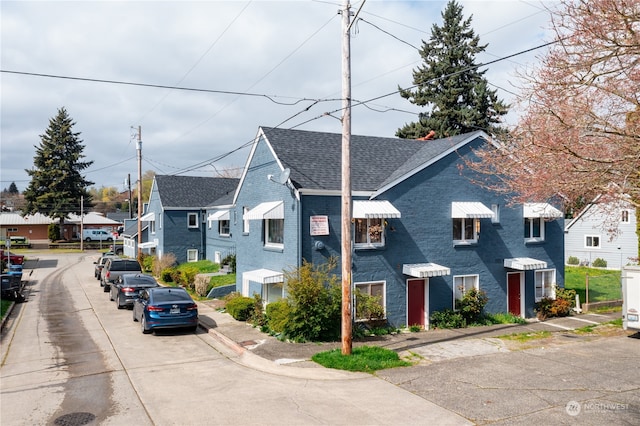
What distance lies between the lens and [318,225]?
16.6m

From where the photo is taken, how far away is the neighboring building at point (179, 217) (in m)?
37.6

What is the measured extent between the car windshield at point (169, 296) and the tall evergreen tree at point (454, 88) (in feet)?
111

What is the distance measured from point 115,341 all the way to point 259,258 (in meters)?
6.81

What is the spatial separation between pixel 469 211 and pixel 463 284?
3078 millimetres

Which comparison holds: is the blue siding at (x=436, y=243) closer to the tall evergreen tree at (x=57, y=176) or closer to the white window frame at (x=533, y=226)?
the white window frame at (x=533, y=226)

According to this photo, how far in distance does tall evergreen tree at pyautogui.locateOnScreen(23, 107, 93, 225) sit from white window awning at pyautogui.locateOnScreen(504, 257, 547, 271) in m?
66.7

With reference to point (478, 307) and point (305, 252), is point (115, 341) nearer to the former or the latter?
point (305, 252)

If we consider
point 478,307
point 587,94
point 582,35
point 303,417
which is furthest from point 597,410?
point 478,307

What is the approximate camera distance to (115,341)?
1571 centimetres

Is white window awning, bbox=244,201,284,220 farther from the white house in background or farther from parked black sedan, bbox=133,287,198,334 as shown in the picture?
the white house in background

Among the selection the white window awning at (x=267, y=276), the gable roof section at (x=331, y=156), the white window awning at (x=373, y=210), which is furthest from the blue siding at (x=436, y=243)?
the white window awning at (x=267, y=276)

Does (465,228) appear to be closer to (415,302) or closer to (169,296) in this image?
(415,302)

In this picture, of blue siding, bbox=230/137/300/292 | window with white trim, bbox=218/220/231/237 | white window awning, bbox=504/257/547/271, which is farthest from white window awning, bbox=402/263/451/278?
window with white trim, bbox=218/220/231/237

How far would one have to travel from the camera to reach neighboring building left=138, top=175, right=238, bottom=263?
123 feet
